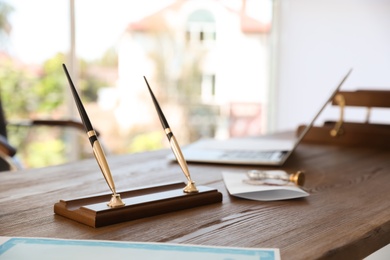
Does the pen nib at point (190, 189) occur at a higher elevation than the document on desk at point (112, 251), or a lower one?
higher

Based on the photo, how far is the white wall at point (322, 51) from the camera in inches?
174

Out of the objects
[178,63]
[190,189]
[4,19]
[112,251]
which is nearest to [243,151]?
[190,189]

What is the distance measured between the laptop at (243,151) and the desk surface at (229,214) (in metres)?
0.05

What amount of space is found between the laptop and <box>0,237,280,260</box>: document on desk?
70 centimetres

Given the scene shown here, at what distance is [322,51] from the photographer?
4648 millimetres

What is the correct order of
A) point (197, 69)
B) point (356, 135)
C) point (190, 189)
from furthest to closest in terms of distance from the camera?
point (197, 69)
point (356, 135)
point (190, 189)

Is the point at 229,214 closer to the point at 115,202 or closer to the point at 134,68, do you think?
the point at 115,202

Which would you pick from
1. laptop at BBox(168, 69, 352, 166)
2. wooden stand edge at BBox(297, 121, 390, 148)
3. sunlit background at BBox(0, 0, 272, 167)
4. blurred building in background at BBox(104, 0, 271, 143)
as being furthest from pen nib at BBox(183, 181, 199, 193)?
blurred building in background at BBox(104, 0, 271, 143)

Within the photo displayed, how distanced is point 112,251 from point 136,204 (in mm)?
182

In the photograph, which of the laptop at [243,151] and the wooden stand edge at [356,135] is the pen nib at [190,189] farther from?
the wooden stand edge at [356,135]

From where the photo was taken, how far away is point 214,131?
4664mm

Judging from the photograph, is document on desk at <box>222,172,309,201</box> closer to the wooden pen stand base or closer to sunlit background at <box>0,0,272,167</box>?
the wooden pen stand base

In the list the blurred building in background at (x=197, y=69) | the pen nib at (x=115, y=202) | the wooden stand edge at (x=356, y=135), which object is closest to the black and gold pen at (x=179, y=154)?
the pen nib at (x=115, y=202)

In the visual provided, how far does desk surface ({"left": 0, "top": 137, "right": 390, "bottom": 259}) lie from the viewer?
0.81 meters
